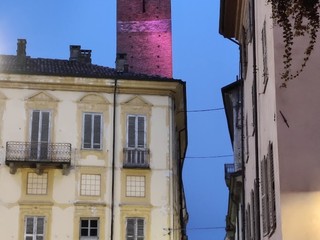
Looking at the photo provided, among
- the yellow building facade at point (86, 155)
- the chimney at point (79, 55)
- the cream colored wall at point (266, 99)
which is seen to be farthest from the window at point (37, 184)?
the cream colored wall at point (266, 99)

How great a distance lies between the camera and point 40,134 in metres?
31.6

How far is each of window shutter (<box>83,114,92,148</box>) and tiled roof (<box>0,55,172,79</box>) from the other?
6.47 ft

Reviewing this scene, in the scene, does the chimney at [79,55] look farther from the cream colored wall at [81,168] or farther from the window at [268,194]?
the window at [268,194]

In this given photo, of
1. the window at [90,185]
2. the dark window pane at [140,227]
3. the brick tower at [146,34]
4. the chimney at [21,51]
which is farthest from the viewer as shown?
the brick tower at [146,34]

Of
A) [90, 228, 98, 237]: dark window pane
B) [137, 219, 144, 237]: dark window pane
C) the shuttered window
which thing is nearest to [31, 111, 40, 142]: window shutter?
the shuttered window

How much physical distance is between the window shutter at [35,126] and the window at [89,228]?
14.0 feet

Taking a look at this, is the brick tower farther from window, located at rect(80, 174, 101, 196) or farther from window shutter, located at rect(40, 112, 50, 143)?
window, located at rect(80, 174, 101, 196)

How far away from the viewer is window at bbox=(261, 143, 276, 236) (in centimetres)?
1245

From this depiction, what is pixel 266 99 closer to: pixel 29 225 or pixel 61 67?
pixel 29 225

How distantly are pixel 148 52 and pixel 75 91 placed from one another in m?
24.0

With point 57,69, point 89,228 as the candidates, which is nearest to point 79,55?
point 57,69

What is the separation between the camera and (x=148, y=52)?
55906 mm

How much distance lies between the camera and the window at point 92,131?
105ft

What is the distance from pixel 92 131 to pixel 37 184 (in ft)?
11.4
